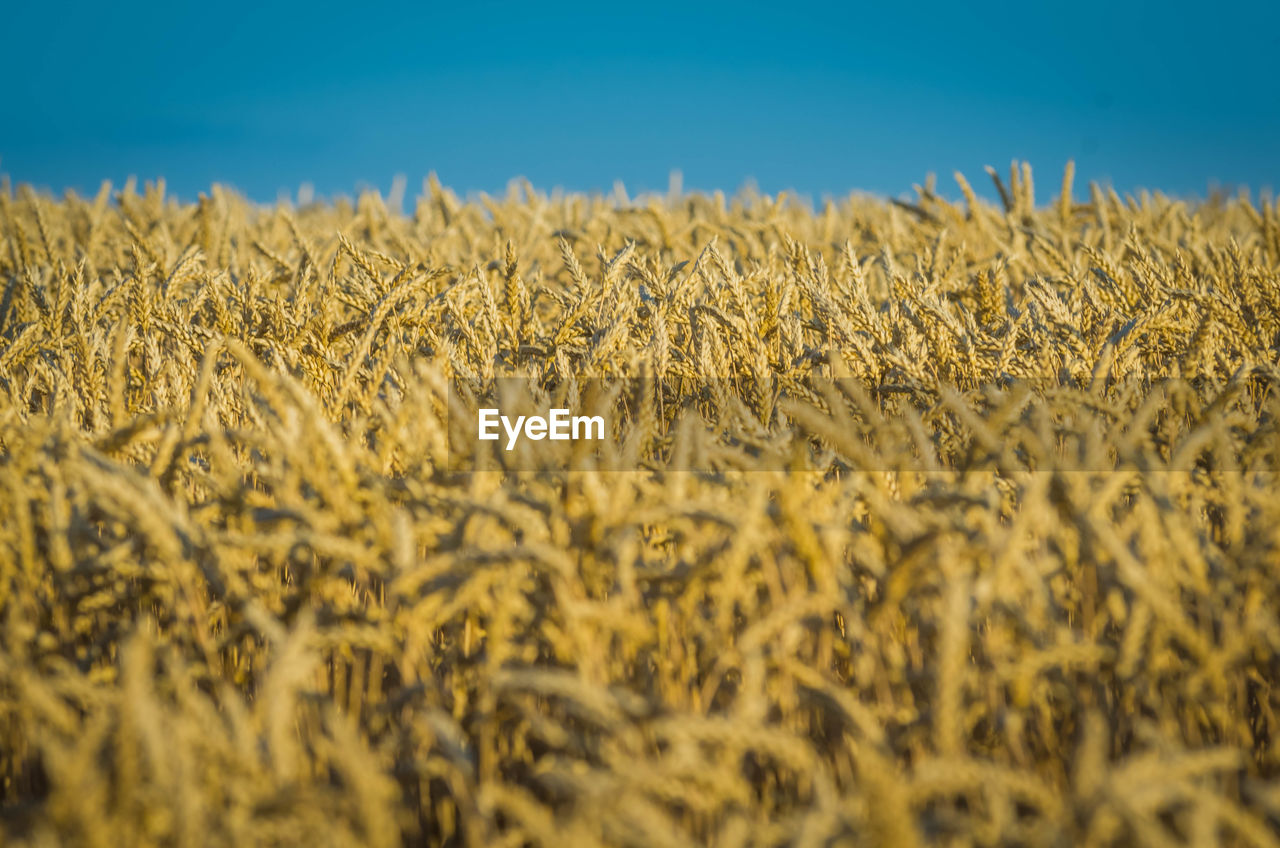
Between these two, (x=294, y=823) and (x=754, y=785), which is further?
(x=754, y=785)

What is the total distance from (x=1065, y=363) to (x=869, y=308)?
495 millimetres

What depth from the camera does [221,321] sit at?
1988mm

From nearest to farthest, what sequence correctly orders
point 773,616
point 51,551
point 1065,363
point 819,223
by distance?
point 773,616 < point 51,551 < point 1065,363 < point 819,223

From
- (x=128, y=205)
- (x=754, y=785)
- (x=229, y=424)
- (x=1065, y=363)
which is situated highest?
(x=128, y=205)

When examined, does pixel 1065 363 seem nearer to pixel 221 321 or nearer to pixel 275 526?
pixel 275 526

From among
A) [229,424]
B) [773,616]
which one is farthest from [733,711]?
[229,424]

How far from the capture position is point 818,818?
68 cm

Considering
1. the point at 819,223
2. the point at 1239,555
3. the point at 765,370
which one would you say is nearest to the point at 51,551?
the point at 765,370

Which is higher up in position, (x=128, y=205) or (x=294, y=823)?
(x=128, y=205)

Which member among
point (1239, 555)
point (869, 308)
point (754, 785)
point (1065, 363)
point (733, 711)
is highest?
point (869, 308)

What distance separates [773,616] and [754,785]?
0.29 m

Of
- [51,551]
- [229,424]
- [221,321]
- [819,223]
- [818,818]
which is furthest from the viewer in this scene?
[819,223]

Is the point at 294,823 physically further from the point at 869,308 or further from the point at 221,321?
the point at 221,321

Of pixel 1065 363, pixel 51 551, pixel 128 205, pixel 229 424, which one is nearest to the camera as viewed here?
pixel 51 551
